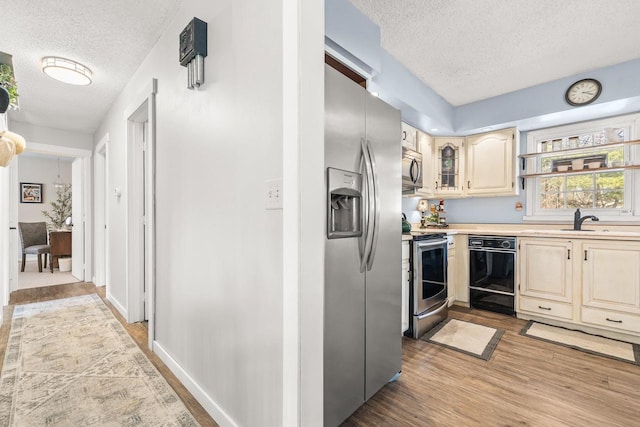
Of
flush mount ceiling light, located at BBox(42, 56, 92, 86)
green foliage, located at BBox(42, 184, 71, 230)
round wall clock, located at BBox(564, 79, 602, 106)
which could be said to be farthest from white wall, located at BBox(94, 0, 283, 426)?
green foliage, located at BBox(42, 184, 71, 230)

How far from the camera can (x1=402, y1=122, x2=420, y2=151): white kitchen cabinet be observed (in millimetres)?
3348

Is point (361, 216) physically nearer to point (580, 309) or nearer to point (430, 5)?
point (430, 5)

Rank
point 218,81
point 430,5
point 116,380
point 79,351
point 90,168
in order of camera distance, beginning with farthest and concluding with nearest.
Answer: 1. point 90,168
2. point 79,351
3. point 430,5
4. point 116,380
5. point 218,81

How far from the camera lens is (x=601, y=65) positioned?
2.92 m

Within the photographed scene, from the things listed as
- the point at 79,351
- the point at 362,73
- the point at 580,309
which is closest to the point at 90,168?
the point at 79,351

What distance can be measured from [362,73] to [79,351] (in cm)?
309

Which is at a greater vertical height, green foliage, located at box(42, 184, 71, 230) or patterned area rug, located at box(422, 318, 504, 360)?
green foliage, located at box(42, 184, 71, 230)

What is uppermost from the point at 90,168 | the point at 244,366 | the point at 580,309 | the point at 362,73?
the point at 362,73

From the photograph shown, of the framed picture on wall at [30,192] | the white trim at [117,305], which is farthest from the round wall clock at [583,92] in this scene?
the framed picture on wall at [30,192]

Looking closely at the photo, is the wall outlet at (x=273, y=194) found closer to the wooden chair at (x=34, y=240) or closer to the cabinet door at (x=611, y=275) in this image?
the cabinet door at (x=611, y=275)

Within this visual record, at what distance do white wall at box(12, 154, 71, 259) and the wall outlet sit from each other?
26.7 feet

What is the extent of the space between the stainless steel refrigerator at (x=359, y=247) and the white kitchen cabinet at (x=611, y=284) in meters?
2.16

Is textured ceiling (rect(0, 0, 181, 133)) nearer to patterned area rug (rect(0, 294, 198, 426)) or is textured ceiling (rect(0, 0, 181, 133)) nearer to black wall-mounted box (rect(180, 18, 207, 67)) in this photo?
black wall-mounted box (rect(180, 18, 207, 67))

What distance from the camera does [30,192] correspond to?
6664 mm
